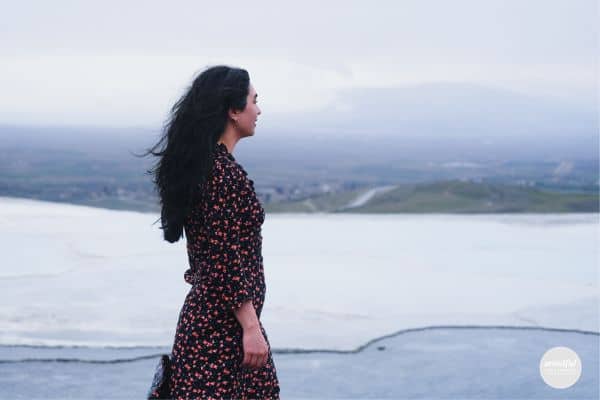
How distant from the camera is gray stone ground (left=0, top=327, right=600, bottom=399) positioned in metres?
3.77

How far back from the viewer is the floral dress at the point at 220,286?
1935 millimetres

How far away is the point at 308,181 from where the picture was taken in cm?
4753

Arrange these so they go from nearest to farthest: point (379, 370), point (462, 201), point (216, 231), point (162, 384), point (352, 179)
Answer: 1. point (216, 231)
2. point (162, 384)
3. point (379, 370)
4. point (462, 201)
5. point (352, 179)

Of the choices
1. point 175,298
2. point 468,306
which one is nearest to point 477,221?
point 468,306

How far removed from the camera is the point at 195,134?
1977 millimetres

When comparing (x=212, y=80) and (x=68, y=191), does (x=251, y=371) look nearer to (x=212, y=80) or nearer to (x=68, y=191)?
(x=212, y=80)

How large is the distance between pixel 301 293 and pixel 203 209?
3886 millimetres

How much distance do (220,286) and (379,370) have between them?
7.82 feet

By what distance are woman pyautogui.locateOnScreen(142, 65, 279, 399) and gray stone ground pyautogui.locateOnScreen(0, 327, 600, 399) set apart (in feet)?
5.88

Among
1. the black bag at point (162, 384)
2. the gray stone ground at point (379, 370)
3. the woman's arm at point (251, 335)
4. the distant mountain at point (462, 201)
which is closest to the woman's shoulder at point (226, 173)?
the woman's arm at point (251, 335)

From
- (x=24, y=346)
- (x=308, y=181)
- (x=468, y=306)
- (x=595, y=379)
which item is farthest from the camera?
(x=308, y=181)

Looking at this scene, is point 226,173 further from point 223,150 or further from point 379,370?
point 379,370

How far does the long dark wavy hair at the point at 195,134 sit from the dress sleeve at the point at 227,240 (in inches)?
2.0

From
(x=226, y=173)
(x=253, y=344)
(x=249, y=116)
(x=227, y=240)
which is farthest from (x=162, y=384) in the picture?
(x=249, y=116)
